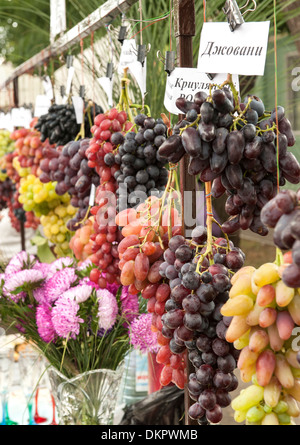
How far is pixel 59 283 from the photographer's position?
4.04ft

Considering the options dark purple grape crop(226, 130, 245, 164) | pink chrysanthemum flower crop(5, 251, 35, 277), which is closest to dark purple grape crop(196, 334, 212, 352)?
dark purple grape crop(226, 130, 245, 164)

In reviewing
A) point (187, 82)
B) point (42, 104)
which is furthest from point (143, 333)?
point (42, 104)

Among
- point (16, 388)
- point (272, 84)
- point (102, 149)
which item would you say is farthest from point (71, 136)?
point (16, 388)

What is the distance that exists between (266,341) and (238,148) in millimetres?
238

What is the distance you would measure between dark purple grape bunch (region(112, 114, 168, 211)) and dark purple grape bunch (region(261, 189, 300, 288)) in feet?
1.72

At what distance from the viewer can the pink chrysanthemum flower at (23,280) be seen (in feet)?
4.14

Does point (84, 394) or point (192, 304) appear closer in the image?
point (192, 304)

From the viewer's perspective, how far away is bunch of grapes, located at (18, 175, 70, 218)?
1684 mm

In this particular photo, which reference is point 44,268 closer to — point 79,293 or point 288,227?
point 79,293

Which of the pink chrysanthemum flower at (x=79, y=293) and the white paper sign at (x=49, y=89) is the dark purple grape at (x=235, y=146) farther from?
the white paper sign at (x=49, y=89)

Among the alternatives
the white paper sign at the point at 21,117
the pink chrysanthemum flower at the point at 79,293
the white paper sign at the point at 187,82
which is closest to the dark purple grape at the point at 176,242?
the white paper sign at the point at 187,82

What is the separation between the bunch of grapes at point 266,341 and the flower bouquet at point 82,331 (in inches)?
23.9

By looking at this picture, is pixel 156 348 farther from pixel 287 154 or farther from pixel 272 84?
pixel 272 84
